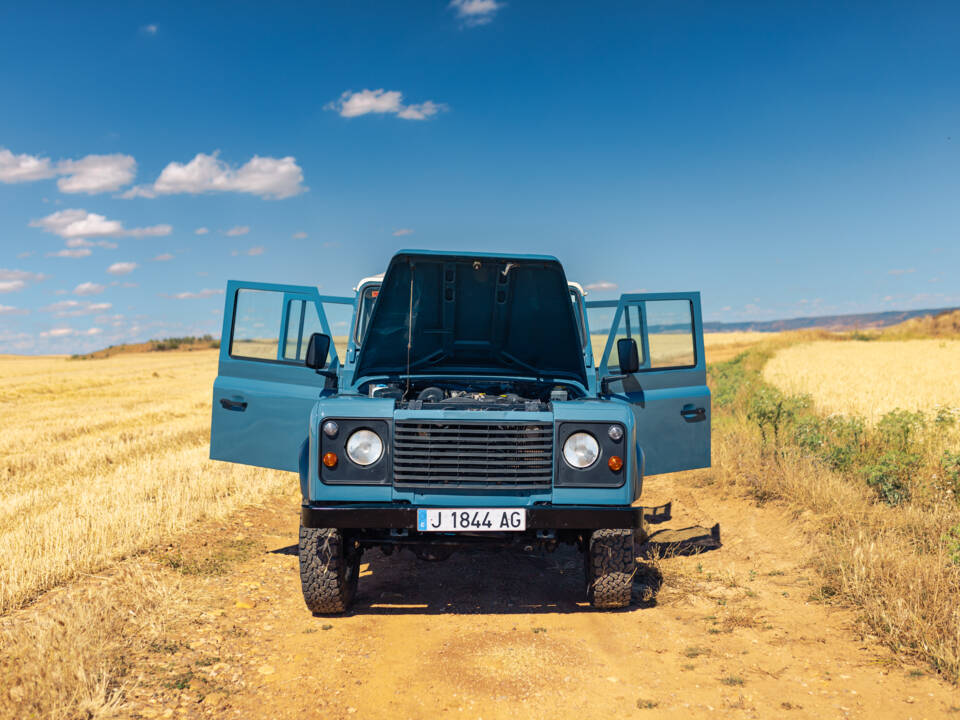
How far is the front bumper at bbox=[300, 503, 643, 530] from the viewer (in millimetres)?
4801

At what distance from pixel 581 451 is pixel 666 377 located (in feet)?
6.57

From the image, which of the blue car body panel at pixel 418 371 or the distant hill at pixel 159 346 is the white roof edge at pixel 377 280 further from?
the distant hill at pixel 159 346

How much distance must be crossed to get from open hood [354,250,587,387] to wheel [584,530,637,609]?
1.53 meters

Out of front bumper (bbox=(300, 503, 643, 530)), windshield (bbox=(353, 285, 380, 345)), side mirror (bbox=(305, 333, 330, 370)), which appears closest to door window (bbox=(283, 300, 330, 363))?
Result: windshield (bbox=(353, 285, 380, 345))

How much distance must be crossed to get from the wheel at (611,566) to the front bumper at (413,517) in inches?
9.3

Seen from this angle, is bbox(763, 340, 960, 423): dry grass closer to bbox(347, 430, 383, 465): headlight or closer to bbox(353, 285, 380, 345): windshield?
bbox(353, 285, 380, 345): windshield

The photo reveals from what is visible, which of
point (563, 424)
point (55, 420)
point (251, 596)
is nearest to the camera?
point (563, 424)

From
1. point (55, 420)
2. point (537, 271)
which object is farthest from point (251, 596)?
point (55, 420)

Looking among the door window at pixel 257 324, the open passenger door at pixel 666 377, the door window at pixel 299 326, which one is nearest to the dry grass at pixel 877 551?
the open passenger door at pixel 666 377

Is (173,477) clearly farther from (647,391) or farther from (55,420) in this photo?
(55,420)

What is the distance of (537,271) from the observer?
6039mm

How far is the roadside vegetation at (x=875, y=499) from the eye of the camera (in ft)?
15.5

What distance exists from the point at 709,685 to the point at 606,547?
120cm

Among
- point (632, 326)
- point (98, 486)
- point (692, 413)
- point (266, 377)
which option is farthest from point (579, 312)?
point (98, 486)
